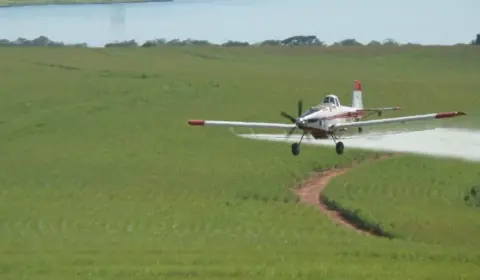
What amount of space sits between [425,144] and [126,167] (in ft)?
58.7

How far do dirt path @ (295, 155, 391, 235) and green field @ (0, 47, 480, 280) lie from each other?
0.72 meters

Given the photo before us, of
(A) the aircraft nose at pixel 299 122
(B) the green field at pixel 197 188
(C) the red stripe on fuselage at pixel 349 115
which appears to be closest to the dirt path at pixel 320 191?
(B) the green field at pixel 197 188

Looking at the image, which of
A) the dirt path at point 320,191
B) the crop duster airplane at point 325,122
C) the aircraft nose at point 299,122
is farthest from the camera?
the dirt path at point 320,191

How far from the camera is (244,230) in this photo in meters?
42.4

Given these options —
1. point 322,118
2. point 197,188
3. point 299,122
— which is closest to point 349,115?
point 322,118

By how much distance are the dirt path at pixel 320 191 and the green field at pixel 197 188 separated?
0.72 metres

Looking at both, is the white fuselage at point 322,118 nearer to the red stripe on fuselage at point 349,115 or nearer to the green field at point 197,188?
the red stripe on fuselage at point 349,115

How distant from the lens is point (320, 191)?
168 ft

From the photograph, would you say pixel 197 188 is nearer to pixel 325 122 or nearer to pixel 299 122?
pixel 325 122

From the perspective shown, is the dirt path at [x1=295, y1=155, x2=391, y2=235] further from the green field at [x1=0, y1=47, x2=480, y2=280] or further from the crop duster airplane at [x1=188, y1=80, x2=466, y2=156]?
the crop duster airplane at [x1=188, y1=80, x2=466, y2=156]

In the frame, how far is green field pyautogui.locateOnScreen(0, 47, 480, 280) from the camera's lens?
35.6 m

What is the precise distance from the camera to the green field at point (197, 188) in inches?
1403

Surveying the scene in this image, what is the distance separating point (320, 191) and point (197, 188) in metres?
6.33

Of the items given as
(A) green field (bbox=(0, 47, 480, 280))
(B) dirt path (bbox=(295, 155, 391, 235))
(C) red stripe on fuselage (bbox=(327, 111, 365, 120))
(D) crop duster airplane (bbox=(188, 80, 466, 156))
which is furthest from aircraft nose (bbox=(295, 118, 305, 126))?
(B) dirt path (bbox=(295, 155, 391, 235))
